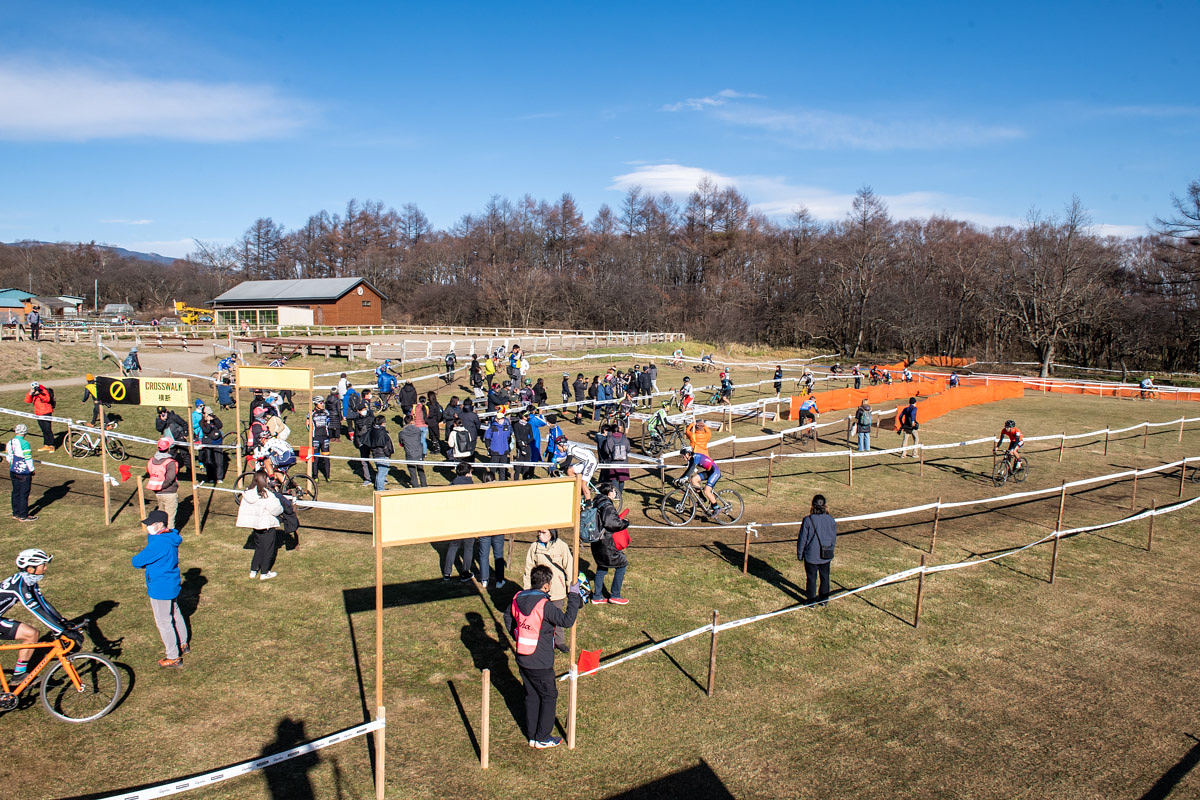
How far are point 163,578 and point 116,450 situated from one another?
12.2 m

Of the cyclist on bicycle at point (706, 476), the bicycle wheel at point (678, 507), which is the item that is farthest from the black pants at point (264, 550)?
the cyclist on bicycle at point (706, 476)

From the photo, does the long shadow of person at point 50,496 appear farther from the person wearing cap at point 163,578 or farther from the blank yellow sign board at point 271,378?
the person wearing cap at point 163,578

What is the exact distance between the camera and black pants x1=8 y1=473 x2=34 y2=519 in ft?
37.3

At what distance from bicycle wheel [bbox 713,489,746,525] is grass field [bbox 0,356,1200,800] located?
1.80 ft

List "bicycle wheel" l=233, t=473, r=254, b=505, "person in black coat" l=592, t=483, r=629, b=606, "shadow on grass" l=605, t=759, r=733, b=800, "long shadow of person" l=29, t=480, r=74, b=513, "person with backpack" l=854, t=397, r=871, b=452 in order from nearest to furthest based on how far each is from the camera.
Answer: "shadow on grass" l=605, t=759, r=733, b=800, "person in black coat" l=592, t=483, r=629, b=606, "long shadow of person" l=29, t=480, r=74, b=513, "bicycle wheel" l=233, t=473, r=254, b=505, "person with backpack" l=854, t=397, r=871, b=452

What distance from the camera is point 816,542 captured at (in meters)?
9.13

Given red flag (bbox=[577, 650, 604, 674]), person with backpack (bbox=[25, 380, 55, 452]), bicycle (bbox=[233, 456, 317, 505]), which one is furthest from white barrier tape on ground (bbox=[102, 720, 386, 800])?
person with backpack (bbox=[25, 380, 55, 452])

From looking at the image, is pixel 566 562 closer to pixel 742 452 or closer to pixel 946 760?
pixel 946 760

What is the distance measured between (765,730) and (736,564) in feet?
14.2

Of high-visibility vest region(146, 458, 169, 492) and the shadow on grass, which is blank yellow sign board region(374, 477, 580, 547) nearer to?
the shadow on grass

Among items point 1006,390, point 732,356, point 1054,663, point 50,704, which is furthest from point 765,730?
point 732,356

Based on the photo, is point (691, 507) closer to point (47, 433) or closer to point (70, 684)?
point (70, 684)

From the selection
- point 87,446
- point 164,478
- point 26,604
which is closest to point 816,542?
point 26,604

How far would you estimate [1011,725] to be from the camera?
6.98 m
